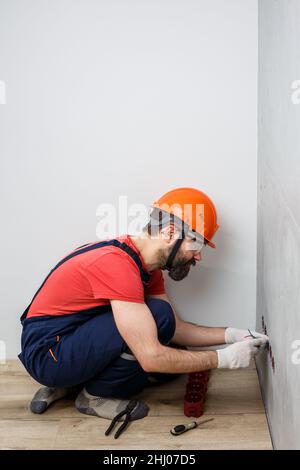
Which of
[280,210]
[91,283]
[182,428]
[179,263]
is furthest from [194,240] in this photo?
[182,428]

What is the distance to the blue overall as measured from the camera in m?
2.18

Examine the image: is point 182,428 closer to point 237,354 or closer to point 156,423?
point 156,423

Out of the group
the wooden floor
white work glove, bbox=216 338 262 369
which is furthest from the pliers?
white work glove, bbox=216 338 262 369

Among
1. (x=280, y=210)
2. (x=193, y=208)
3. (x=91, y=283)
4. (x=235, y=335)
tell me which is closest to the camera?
(x=280, y=210)

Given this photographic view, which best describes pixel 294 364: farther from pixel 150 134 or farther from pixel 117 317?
pixel 150 134

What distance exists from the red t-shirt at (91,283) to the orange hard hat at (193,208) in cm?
19

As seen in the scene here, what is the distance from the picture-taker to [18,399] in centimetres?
242

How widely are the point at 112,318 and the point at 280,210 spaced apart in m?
0.75

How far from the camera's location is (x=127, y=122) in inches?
97.3

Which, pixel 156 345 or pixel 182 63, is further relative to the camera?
pixel 182 63

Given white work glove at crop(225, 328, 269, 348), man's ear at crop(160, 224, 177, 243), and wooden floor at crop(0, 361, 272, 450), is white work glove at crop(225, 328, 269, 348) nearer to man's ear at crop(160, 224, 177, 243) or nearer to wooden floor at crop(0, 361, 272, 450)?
wooden floor at crop(0, 361, 272, 450)

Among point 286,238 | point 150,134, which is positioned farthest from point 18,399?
point 286,238

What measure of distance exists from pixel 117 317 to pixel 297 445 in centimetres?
75

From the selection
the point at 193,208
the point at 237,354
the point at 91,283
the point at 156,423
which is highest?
the point at 193,208
